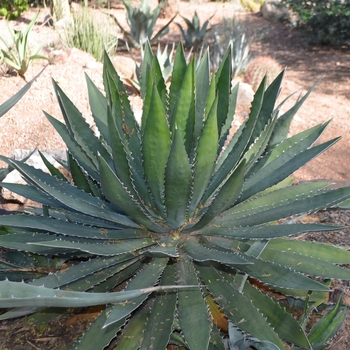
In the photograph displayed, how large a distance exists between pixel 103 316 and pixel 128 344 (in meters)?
0.13

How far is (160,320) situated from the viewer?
1497 millimetres

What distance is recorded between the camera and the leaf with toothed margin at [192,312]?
54.3 inches

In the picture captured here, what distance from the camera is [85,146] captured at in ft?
5.94

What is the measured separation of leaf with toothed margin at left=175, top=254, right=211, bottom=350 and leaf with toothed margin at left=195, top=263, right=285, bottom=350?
7 centimetres

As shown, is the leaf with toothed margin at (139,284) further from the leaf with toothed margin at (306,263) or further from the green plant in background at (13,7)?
the green plant in background at (13,7)

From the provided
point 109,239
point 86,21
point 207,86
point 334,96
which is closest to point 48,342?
point 109,239

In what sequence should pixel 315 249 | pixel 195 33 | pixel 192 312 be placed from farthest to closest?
1. pixel 195 33
2. pixel 315 249
3. pixel 192 312

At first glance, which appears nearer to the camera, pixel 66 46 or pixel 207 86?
pixel 207 86

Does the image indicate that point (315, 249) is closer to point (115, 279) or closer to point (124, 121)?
point (115, 279)

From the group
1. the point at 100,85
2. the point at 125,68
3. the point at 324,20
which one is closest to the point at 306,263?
the point at 100,85

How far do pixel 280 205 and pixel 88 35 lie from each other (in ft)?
18.1

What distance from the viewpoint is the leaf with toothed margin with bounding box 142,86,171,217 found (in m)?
1.45

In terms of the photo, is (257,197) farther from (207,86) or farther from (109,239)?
(109,239)

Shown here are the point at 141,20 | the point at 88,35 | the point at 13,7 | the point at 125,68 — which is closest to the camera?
the point at 125,68
